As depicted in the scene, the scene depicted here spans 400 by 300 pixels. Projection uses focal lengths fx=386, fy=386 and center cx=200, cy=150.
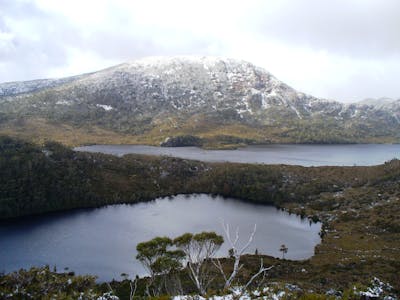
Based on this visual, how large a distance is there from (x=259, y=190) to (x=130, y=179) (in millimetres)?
53051

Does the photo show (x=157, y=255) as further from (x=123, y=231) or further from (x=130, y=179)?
(x=130, y=179)

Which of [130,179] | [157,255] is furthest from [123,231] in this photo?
[157,255]

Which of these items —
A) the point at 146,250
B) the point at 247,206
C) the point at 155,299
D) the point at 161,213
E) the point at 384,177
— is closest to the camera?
the point at 155,299

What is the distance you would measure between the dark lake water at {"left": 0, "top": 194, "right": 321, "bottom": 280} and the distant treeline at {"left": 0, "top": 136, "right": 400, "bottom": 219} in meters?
8.52

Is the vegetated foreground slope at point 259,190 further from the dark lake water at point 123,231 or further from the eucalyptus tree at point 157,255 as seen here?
the eucalyptus tree at point 157,255

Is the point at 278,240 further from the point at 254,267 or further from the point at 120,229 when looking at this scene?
the point at 120,229

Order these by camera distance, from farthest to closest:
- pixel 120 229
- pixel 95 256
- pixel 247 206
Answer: pixel 247 206, pixel 120 229, pixel 95 256

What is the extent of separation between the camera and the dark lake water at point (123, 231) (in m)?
82.7

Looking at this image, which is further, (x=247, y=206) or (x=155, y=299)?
(x=247, y=206)

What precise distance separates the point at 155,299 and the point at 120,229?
76.5 m

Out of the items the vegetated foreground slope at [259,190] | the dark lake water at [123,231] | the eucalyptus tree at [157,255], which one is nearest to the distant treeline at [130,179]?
the vegetated foreground slope at [259,190]

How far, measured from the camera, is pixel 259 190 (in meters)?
150

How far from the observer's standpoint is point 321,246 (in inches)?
3718

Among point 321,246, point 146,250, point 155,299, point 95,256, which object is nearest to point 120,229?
point 95,256
